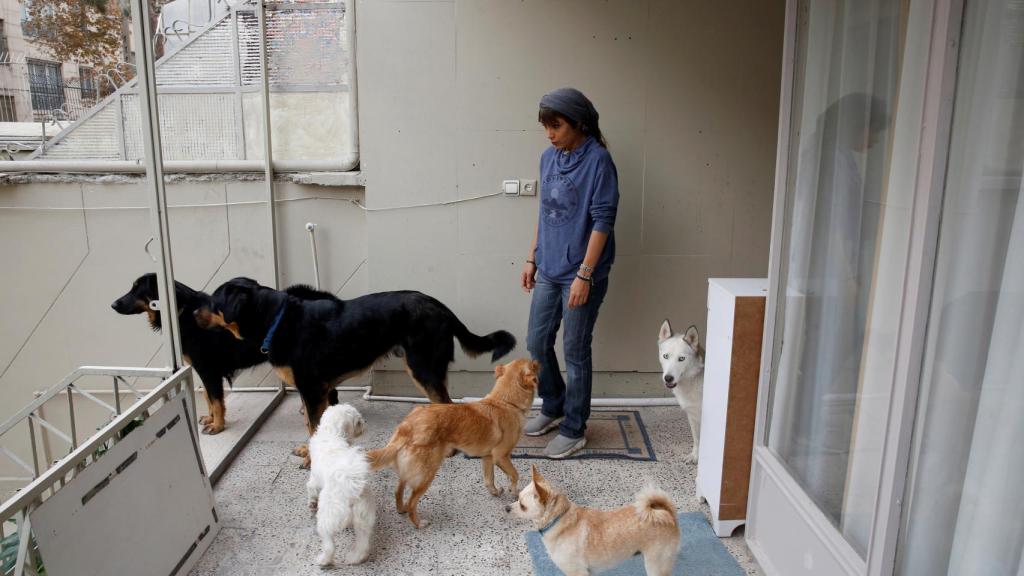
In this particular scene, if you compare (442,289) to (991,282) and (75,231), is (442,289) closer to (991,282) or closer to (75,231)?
(75,231)

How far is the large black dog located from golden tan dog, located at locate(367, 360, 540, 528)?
130 centimetres

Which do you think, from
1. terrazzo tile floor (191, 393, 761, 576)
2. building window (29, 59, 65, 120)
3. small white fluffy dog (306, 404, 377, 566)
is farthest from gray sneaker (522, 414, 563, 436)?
building window (29, 59, 65, 120)

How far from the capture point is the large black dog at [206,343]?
3.58 m

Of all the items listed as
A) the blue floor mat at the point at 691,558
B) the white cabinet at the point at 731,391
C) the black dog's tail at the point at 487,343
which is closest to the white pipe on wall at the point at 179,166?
the black dog's tail at the point at 487,343

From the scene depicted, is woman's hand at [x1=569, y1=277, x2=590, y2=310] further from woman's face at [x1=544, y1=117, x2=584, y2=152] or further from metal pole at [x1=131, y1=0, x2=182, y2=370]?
metal pole at [x1=131, y1=0, x2=182, y2=370]

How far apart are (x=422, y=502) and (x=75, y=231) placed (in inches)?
133

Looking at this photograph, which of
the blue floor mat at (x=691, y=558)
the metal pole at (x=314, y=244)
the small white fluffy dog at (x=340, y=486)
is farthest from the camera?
the metal pole at (x=314, y=244)

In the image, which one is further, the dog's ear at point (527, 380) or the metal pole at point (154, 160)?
the dog's ear at point (527, 380)

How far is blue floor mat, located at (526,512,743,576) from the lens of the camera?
2.53 m

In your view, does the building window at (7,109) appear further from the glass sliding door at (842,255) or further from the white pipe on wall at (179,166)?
the glass sliding door at (842,255)

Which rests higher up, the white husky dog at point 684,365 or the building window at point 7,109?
the building window at point 7,109

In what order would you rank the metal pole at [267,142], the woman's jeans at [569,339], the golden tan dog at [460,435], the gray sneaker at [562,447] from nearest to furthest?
the golden tan dog at [460,435] → the woman's jeans at [569,339] → the gray sneaker at [562,447] → the metal pole at [267,142]

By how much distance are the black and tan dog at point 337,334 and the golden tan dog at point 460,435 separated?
0.73 m

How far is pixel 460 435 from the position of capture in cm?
279
